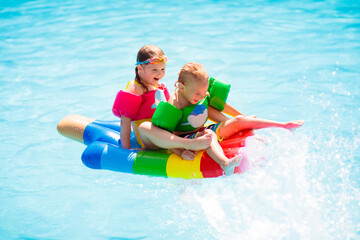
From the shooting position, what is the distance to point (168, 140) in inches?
125

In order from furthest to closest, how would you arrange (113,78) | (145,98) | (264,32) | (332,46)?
(264,32) → (332,46) → (113,78) → (145,98)

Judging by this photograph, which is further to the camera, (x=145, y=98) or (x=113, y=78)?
(x=113, y=78)

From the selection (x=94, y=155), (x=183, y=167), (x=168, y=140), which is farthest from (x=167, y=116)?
(x=94, y=155)

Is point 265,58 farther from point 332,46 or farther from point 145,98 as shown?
point 145,98

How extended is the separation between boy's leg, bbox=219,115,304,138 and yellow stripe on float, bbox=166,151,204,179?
0.96 ft

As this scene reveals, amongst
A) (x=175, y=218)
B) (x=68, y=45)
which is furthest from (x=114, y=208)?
(x=68, y=45)

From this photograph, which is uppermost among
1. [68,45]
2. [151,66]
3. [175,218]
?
Result: [151,66]

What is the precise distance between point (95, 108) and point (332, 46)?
4.18m

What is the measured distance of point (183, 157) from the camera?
10.7 ft

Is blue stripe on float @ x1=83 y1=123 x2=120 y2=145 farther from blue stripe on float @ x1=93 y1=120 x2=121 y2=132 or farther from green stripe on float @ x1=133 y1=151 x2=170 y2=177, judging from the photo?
green stripe on float @ x1=133 y1=151 x2=170 y2=177

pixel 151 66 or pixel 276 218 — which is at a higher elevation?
pixel 151 66

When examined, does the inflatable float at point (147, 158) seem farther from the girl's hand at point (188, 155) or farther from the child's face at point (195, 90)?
the child's face at point (195, 90)

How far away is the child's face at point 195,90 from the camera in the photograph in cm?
307

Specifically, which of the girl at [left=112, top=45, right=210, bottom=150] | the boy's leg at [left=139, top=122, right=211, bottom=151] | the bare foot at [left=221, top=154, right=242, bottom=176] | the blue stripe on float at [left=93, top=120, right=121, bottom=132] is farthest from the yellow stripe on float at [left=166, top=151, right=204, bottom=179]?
the blue stripe on float at [left=93, top=120, right=121, bottom=132]
